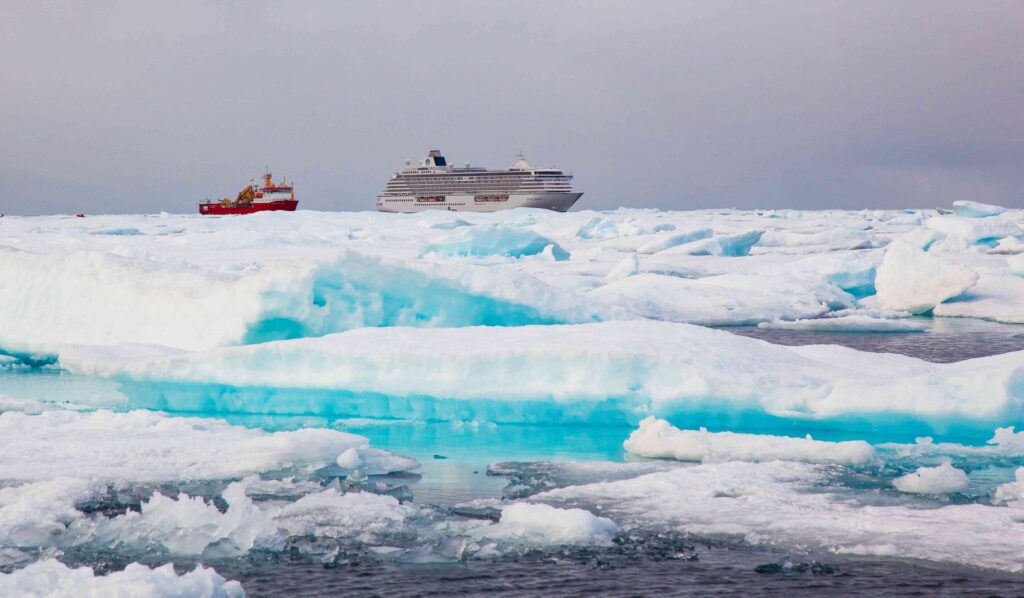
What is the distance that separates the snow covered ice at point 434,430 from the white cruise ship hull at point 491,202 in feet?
176

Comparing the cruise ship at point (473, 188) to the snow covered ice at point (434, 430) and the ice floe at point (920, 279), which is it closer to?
the ice floe at point (920, 279)

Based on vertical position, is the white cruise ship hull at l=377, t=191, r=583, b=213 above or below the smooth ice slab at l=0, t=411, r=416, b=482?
above

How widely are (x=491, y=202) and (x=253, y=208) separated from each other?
50.7ft

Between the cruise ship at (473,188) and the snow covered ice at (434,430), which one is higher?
the cruise ship at (473,188)

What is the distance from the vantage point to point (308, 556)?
4.55 metres

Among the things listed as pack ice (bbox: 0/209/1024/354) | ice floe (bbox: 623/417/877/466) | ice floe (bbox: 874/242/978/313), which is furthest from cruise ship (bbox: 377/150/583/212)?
ice floe (bbox: 623/417/877/466)

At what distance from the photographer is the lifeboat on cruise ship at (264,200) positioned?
6078 cm

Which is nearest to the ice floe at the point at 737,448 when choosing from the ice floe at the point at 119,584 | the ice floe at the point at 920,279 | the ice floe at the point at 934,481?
the ice floe at the point at 934,481

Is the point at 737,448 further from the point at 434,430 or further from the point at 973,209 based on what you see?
the point at 973,209

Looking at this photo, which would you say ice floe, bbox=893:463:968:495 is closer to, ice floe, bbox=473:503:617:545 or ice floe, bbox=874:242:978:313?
ice floe, bbox=473:503:617:545

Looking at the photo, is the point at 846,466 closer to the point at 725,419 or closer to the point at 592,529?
the point at 725,419

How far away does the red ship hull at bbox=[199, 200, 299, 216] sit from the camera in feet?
199

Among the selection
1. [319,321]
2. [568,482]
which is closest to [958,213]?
[319,321]

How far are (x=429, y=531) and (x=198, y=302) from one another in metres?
6.70
